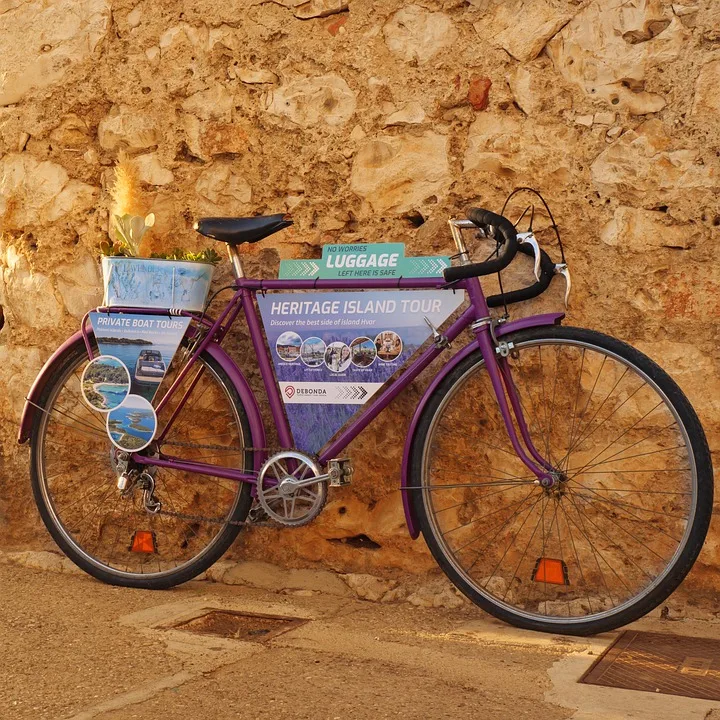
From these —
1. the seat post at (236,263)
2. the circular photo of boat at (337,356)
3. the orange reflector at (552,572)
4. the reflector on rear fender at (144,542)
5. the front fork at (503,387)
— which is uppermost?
the seat post at (236,263)

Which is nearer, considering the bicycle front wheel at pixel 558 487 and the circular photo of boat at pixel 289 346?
the bicycle front wheel at pixel 558 487

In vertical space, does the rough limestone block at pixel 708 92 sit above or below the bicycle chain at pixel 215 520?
above

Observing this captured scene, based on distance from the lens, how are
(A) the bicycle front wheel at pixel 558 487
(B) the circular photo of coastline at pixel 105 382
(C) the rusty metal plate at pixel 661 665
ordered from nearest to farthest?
(C) the rusty metal plate at pixel 661 665
(A) the bicycle front wheel at pixel 558 487
(B) the circular photo of coastline at pixel 105 382

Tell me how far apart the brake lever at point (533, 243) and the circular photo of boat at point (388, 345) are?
48 cm

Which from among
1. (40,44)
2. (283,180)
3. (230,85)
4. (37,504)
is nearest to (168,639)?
(37,504)

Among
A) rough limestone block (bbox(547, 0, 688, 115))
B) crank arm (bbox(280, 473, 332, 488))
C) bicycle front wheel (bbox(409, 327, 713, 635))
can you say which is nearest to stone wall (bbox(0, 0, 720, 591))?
rough limestone block (bbox(547, 0, 688, 115))

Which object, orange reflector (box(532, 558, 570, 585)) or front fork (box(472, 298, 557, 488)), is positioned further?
orange reflector (box(532, 558, 570, 585))

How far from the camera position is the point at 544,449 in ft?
10.4

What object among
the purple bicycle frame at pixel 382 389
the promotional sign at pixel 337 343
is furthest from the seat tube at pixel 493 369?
the promotional sign at pixel 337 343

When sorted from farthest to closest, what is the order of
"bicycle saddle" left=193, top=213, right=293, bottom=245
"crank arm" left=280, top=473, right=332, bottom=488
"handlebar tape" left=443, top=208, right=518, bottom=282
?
"bicycle saddle" left=193, top=213, right=293, bottom=245 < "crank arm" left=280, top=473, right=332, bottom=488 < "handlebar tape" left=443, top=208, right=518, bottom=282

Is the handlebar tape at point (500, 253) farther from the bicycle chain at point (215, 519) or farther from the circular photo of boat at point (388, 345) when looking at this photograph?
the bicycle chain at point (215, 519)

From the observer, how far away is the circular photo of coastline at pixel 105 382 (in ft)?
11.3

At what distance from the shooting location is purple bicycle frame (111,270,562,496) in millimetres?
2939

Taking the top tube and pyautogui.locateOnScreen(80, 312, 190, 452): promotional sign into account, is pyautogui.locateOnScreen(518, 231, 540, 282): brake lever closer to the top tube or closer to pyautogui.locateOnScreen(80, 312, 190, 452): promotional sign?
the top tube
